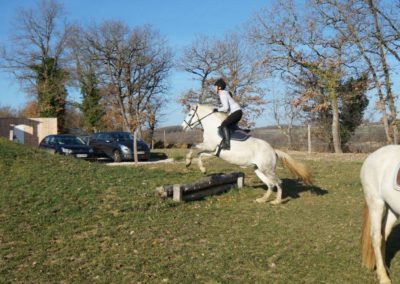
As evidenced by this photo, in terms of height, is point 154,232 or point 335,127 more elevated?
point 335,127

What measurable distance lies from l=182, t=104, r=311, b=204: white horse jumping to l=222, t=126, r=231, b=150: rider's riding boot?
10 centimetres

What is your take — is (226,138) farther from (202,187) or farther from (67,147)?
(67,147)

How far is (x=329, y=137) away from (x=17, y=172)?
89.1ft

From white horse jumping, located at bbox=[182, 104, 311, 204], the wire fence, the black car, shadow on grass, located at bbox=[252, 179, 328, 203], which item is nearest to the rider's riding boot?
white horse jumping, located at bbox=[182, 104, 311, 204]

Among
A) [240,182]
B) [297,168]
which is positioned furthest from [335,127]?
[297,168]

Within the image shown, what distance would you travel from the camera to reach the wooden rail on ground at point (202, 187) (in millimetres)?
10672

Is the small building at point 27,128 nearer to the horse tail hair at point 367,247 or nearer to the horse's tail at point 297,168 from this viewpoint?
the horse's tail at point 297,168

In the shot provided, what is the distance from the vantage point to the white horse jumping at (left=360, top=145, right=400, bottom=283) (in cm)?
606

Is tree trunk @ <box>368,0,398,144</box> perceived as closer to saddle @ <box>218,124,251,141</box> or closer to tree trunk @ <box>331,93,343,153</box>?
tree trunk @ <box>331,93,343,153</box>

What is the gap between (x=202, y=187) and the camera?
11.6 metres

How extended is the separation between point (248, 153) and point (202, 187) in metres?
1.48

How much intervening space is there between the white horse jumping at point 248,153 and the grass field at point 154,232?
2.22 feet

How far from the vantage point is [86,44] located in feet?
172

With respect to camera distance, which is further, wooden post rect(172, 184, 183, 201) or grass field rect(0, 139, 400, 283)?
wooden post rect(172, 184, 183, 201)
